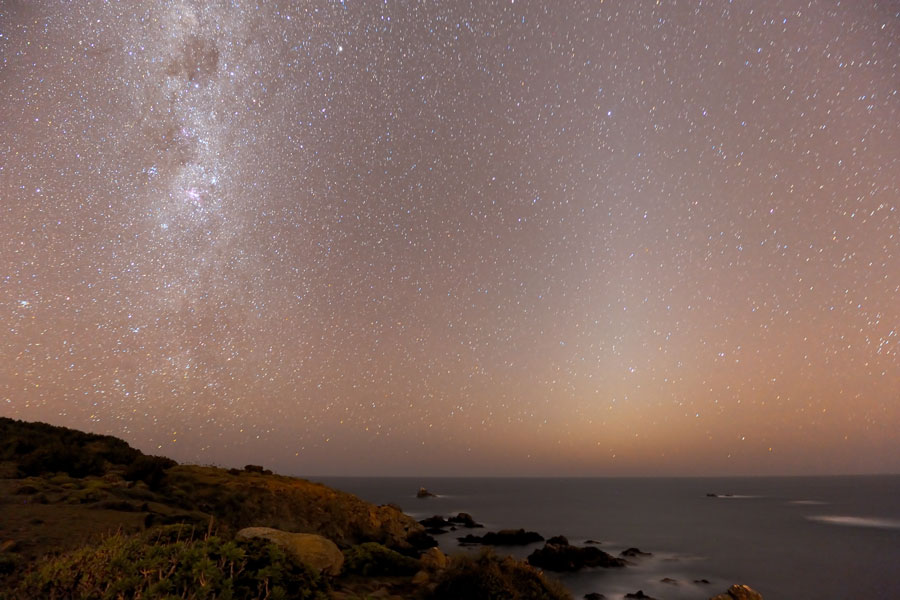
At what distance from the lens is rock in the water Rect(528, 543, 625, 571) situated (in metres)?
35.8

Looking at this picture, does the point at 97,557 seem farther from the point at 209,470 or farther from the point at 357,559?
the point at 209,470

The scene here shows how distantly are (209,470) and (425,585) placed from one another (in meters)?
18.2

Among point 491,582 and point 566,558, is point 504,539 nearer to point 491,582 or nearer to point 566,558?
point 566,558

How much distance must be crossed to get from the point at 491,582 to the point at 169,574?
857cm

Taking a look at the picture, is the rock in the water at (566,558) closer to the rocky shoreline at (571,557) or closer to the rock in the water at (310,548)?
the rocky shoreline at (571,557)

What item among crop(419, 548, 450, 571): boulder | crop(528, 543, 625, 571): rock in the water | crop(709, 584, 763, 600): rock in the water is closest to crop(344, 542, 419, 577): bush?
crop(419, 548, 450, 571): boulder

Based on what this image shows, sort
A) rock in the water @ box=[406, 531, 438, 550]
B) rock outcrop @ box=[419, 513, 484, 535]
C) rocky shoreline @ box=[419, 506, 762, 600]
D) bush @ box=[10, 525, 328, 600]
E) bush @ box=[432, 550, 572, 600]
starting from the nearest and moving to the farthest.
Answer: bush @ box=[10, 525, 328, 600], bush @ box=[432, 550, 572, 600], rocky shoreline @ box=[419, 506, 762, 600], rock in the water @ box=[406, 531, 438, 550], rock outcrop @ box=[419, 513, 484, 535]

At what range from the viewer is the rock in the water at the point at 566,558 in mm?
35750

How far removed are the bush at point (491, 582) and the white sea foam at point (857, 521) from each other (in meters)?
105

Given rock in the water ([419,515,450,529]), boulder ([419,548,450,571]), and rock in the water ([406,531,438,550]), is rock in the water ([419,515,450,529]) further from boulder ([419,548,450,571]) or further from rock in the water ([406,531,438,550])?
boulder ([419,548,450,571])

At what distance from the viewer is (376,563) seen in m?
16.0

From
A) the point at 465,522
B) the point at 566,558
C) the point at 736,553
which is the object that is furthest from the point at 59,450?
the point at 736,553

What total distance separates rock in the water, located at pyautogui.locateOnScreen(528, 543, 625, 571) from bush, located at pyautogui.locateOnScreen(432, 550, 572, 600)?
23555mm

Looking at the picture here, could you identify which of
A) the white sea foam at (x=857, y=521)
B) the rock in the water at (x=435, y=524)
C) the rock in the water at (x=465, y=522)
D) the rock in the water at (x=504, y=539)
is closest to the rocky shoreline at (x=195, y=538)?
the rock in the water at (x=504, y=539)
